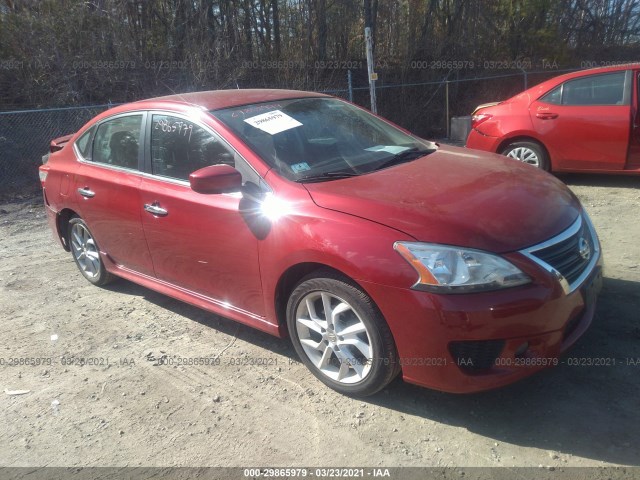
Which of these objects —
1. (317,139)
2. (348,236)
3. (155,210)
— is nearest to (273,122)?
(317,139)

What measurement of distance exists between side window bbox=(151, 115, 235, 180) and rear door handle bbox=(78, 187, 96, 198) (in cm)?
85

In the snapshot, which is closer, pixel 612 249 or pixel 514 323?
pixel 514 323

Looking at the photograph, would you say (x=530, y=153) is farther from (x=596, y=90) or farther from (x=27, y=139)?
(x=27, y=139)

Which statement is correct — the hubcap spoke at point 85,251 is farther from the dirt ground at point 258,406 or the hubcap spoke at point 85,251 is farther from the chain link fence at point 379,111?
the chain link fence at point 379,111

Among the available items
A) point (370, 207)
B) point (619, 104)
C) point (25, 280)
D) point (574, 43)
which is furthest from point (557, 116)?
point (574, 43)

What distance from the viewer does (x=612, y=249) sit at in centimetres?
488

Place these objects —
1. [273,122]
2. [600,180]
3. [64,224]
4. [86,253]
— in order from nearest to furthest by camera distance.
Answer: [273,122] < [86,253] < [64,224] < [600,180]

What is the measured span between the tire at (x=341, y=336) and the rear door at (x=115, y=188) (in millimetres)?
1550

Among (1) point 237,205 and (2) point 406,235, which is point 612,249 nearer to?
(2) point 406,235

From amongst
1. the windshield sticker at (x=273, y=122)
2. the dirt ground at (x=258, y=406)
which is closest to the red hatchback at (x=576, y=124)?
the dirt ground at (x=258, y=406)

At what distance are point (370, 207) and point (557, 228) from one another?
99 centimetres

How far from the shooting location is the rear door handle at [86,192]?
4.52 meters

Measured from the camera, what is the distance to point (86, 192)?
15.1 ft

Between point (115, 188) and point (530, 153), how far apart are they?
17.4ft
